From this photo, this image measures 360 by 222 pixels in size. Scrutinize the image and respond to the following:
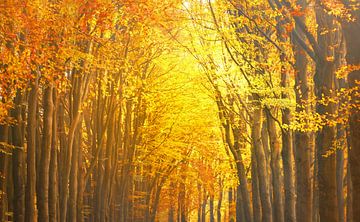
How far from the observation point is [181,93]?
3231cm

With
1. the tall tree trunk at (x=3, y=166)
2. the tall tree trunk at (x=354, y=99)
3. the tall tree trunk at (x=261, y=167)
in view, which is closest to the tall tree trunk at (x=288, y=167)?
the tall tree trunk at (x=261, y=167)

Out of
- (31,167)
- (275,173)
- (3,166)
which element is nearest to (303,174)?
(275,173)

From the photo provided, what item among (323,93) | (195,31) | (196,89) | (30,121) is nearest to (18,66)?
(30,121)

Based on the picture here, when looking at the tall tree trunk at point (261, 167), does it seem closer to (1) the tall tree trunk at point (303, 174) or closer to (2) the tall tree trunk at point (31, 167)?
(1) the tall tree trunk at point (303, 174)

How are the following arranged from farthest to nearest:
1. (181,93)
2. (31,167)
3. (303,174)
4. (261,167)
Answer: (181,93) < (261,167) < (31,167) < (303,174)

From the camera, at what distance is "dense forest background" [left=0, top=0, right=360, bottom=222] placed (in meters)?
12.5

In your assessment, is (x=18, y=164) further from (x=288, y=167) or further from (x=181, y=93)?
(x=181, y=93)

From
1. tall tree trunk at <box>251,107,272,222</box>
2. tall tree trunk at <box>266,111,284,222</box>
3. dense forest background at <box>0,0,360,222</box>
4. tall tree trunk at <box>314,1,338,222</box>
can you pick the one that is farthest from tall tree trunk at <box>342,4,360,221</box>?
tall tree trunk at <box>251,107,272,222</box>

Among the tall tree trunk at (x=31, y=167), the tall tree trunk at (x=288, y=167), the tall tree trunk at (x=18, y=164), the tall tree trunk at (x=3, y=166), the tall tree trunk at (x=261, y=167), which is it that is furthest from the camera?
the tall tree trunk at (x=261, y=167)

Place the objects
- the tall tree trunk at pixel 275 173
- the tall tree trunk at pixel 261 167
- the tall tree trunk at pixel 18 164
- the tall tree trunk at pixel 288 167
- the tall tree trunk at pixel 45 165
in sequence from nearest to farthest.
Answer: the tall tree trunk at pixel 45 165 < the tall tree trunk at pixel 18 164 < the tall tree trunk at pixel 288 167 < the tall tree trunk at pixel 275 173 < the tall tree trunk at pixel 261 167

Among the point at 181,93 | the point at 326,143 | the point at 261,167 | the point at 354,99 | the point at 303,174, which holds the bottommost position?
the point at 303,174

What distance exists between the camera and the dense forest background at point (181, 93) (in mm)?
12516

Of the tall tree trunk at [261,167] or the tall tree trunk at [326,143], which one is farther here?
the tall tree trunk at [261,167]

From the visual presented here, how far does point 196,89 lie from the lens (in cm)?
3200
